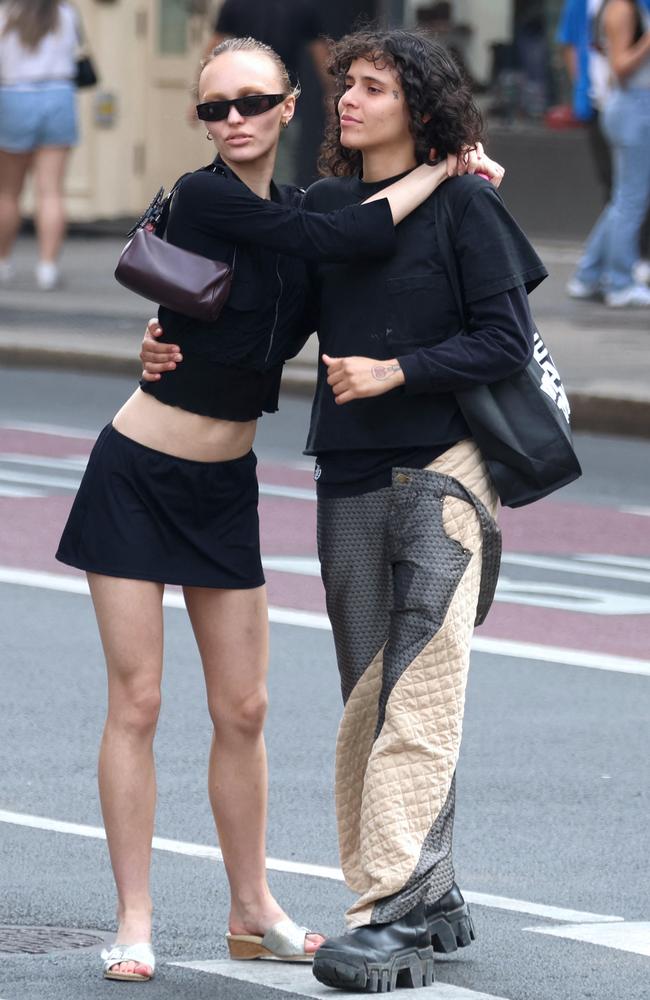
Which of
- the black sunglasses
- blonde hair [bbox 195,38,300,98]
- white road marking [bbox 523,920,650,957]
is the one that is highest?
blonde hair [bbox 195,38,300,98]

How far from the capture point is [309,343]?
15438 mm

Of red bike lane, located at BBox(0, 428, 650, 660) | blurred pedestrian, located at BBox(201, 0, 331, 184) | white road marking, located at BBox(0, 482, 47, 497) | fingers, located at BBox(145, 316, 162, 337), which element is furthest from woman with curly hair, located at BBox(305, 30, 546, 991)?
blurred pedestrian, located at BBox(201, 0, 331, 184)

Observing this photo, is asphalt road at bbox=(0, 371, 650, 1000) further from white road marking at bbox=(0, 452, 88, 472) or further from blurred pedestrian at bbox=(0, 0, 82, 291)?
blurred pedestrian at bbox=(0, 0, 82, 291)

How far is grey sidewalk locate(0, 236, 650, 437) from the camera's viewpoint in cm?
1327

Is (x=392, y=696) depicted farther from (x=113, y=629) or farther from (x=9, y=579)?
(x=9, y=579)

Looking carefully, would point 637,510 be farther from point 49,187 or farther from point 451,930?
point 49,187

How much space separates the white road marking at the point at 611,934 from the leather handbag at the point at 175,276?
1.49m

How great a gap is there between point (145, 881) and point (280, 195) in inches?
55.1

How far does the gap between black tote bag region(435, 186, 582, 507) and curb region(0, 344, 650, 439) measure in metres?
8.18

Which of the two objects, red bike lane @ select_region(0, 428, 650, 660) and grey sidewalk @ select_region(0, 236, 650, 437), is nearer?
red bike lane @ select_region(0, 428, 650, 660)

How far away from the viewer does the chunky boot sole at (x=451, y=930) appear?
4852 millimetres

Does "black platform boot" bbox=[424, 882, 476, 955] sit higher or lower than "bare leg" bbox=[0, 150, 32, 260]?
higher

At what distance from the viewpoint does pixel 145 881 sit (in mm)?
4867

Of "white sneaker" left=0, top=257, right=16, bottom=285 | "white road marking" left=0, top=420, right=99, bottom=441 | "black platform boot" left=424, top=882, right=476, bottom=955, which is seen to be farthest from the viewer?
"white sneaker" left=0, top=257, right=16, bottom=285
